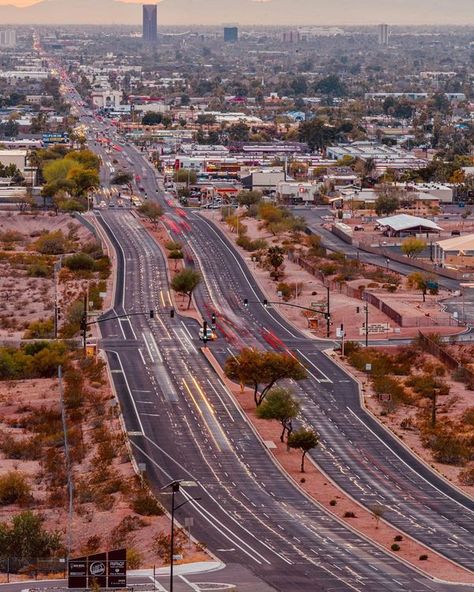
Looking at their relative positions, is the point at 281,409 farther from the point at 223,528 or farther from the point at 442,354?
the point at 442,354

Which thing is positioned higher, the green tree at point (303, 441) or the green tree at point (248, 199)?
the green tree at point (303, 441)

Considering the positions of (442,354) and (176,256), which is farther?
(176,256)

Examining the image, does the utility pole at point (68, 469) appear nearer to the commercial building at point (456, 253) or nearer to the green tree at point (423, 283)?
the green tree at point (423, 283)

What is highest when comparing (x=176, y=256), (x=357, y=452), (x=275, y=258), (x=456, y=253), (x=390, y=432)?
(x=357, y=452)

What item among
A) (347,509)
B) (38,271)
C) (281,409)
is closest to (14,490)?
(347,509)

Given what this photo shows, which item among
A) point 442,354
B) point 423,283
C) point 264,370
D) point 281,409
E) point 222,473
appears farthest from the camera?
point 423,283

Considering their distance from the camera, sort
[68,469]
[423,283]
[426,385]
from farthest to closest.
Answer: [423,283]
[426,385]
[68,469]

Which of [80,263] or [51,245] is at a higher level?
[80,263]

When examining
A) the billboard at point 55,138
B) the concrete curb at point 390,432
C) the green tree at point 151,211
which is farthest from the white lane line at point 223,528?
the billboard at point 55,138
